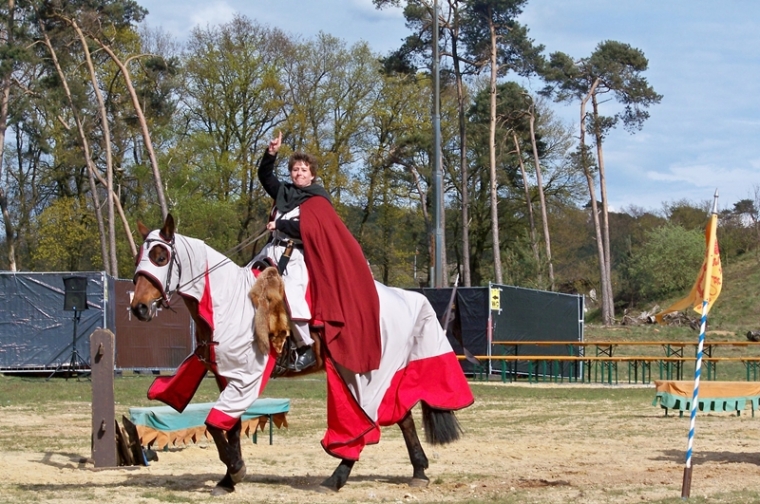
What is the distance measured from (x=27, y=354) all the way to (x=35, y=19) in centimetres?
1650

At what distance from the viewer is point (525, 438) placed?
468 inches

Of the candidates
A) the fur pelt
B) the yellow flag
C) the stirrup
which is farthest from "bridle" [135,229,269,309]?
the yellow flag

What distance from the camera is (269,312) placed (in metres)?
7.39

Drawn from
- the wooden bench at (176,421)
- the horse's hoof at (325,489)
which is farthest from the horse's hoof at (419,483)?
the wooden bench at (176,421)

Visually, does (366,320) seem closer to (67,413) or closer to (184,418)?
(184,418)

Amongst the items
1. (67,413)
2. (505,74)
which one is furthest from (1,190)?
(67,413)

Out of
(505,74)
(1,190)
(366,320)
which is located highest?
(505,74)

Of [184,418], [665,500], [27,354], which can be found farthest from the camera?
[27,354]

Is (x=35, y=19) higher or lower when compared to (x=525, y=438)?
higher

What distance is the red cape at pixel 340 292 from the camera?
758 cm

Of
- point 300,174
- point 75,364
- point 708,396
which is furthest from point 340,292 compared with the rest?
point 75,364

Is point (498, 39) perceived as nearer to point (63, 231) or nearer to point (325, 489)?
point (63, 231)

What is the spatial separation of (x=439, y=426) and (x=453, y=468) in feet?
4.03

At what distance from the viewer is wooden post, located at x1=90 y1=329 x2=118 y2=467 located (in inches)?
351
